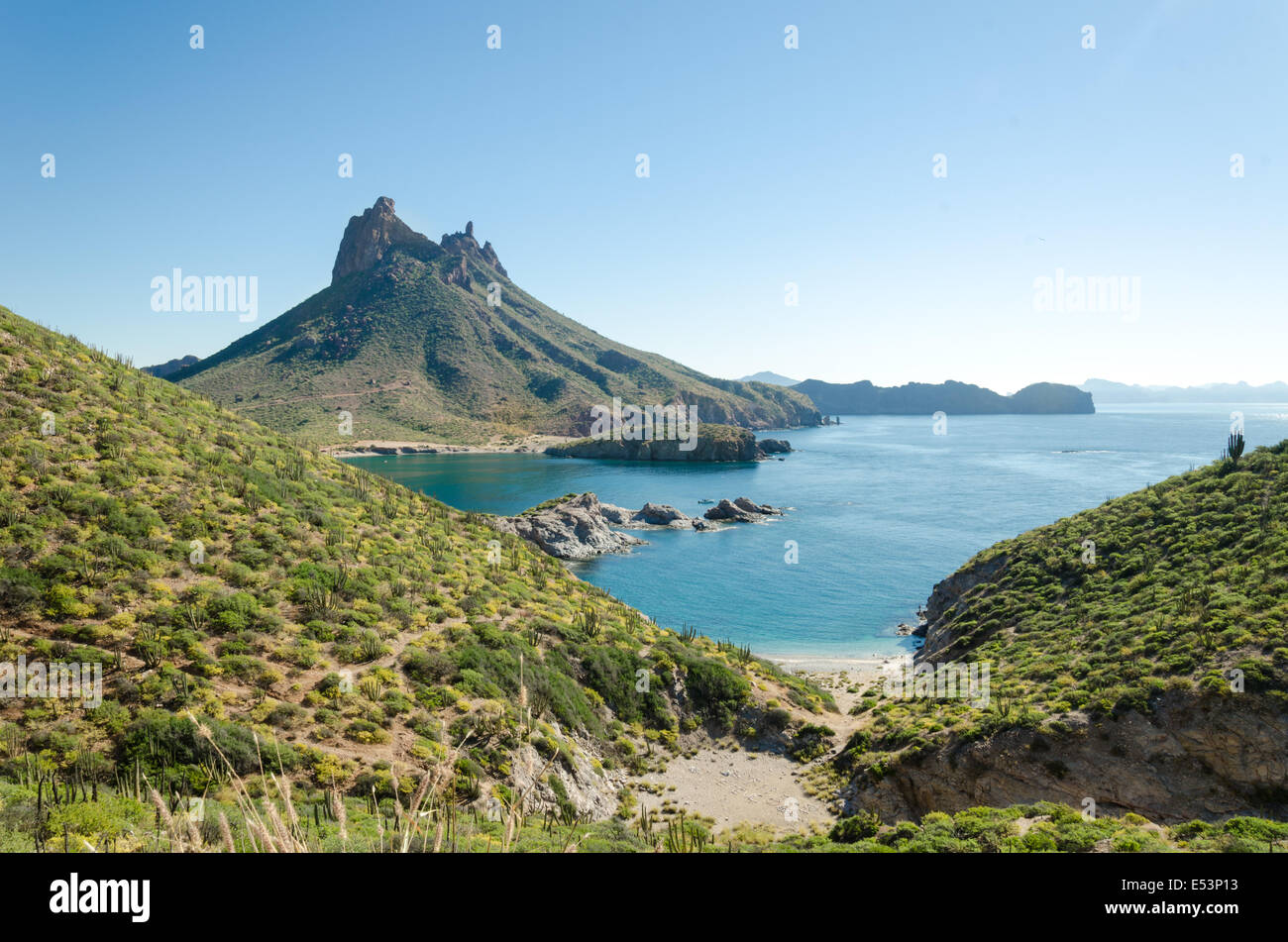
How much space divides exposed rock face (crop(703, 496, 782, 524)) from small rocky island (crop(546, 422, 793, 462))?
57.6 m

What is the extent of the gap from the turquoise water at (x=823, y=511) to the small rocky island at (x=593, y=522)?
10.1 feet

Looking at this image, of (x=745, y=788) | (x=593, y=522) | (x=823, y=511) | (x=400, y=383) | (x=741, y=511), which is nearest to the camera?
(x=745, y=788)

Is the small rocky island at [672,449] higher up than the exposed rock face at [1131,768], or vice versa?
the small rocky island at [672,449]

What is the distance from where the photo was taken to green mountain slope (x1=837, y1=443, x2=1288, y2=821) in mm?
16156

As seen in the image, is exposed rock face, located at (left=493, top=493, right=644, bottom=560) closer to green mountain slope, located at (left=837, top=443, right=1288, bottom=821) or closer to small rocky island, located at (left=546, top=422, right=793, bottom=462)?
green mountain slope, located at (left=837, top=443, right=1288, bottom=821)

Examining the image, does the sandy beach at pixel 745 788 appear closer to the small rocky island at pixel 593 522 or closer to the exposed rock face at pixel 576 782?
the exposed rock face at pixel 576 782

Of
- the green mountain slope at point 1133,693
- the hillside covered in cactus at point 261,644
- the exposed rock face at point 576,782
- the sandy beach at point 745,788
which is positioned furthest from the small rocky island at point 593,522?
the green mountain slope at point 1133,693

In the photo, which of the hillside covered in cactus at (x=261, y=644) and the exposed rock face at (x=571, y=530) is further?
the exposed rock face at (x=571, y=530)

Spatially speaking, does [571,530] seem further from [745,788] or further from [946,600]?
[745,788]

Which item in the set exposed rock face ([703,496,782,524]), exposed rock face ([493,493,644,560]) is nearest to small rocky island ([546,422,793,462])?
exposed rock face ([703,496,782,524])

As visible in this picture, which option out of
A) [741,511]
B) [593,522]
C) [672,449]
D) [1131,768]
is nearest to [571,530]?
[593,522]

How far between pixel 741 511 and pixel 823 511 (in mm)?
11423

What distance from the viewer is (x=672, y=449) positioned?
141 meters

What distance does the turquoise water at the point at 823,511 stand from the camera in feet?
153
